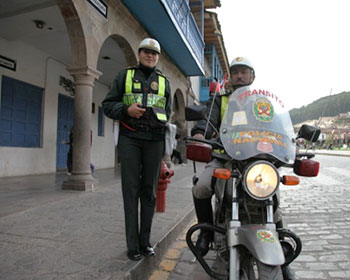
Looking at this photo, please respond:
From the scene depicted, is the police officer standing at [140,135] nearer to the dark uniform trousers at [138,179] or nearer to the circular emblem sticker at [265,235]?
the dark uniform trousers at [138,179]

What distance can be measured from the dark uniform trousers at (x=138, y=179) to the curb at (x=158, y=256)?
17cm

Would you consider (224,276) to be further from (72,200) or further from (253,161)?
(72,200)

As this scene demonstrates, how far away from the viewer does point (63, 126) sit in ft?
34.0

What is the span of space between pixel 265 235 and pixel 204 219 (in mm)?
887

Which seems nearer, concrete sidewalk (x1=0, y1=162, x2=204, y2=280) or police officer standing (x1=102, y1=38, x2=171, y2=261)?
concrete sidewalk (x1=0, y1=162, x2=204, y2=280)

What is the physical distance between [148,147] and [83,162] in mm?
3869

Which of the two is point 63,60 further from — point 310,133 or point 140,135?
point 310,133

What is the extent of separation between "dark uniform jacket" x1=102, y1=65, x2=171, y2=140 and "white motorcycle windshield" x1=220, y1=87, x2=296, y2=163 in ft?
2.24

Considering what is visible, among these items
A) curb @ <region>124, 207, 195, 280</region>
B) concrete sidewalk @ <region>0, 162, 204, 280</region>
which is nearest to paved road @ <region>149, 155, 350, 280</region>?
curb @ <region>124, 207, 195, 280</region>

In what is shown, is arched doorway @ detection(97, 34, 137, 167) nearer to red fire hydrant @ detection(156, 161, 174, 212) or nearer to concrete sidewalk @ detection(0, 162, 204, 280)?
concrete sidewalk @ detection(0, 162, 204, 280)

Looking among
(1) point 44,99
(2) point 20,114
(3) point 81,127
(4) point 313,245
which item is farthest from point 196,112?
(1) point 44,99

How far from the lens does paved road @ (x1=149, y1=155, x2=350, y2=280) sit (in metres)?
2.79

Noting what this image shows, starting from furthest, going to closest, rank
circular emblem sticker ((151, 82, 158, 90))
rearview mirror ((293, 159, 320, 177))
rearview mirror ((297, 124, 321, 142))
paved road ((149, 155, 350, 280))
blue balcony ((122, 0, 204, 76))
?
blue balcony ((122, 0, 204, 76)) → paved road ((149, 155, 350, 280)) → circular emblem sticker ((151, 82, 158, 90)) → rearview mirror ((297, 124, 321, 142)) → rearview mirror ((293, 159, 320, 177))

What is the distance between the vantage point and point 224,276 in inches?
88.5
